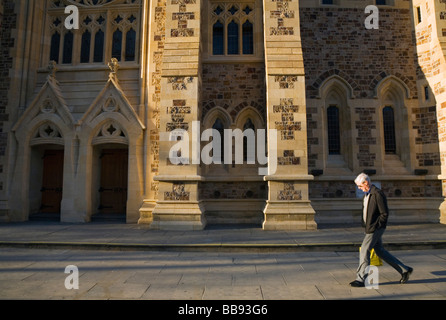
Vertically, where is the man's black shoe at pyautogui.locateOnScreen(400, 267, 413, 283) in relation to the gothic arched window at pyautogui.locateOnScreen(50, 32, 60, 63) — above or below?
below

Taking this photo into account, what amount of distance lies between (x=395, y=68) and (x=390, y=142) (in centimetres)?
280

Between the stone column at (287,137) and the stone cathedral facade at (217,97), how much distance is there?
0.07m

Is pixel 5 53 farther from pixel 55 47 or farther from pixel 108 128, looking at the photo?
pixel 108 128

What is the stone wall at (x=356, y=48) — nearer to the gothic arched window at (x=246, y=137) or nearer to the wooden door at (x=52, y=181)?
the gothic arched window at (x=246, y=137)

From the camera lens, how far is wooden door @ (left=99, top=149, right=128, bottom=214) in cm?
1061

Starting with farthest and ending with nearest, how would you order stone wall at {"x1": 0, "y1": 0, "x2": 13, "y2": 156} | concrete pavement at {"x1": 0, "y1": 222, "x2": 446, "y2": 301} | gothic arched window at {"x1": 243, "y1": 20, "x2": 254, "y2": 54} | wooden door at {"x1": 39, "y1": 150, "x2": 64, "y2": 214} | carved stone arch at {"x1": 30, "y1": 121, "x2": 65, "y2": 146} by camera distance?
wooden door at {"x1": 39, "y1": 150, "x2": 64, "y2": 214} < gothic arched window at {"x1": 243, "y1": 20, "x2": 254, "y2": 54} < stone wall at {"x1": 0, "y1": 0, "x2": 13, "y2": 156} < carved stone arch at {"x1": 30, "y1": 121, "x2": 65, "y2": 146} < concrete pavement at {"x1": 0, "y1": 222, "x2": 446, "y2": 301}

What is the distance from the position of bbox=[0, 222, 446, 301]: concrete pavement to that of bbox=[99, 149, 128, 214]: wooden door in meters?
2.36

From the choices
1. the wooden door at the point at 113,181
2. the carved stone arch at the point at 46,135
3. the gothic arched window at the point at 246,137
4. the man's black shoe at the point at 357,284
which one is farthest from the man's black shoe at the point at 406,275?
the carved stone arch at the point at 46,135

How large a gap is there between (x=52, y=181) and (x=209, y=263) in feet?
28.5

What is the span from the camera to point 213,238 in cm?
699

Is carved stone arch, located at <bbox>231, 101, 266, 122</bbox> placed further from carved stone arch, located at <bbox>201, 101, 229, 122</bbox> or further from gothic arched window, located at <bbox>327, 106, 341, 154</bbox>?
gothic arched window, located at <bbox>327, 106, 341, 154</bbox>

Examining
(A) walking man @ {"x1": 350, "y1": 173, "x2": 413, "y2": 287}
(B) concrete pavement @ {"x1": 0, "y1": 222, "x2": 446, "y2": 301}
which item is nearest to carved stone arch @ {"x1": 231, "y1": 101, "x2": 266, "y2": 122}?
(B) concrete pavement @ {"x1": 0, "y1": 222, "x2": 446, "y2": 301}

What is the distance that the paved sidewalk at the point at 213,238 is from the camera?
6.20m
